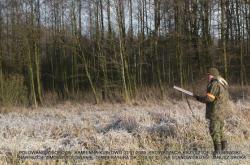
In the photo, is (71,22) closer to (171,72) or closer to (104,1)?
(104,1)

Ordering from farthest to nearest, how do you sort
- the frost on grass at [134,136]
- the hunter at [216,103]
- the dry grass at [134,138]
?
the frost on grass at [134,136], the hunter at [216,103], the dry grass at [134,138]

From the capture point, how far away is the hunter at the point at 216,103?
9.73 meters

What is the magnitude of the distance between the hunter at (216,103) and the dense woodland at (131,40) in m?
20.3

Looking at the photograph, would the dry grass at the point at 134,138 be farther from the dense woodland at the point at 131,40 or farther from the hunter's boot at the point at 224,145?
the dense woodland at the point at 131,40

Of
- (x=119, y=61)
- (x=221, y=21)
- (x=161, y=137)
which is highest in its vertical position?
(x=221, y=21)

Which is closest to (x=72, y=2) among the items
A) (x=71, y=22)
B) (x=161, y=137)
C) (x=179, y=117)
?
(x=71, y=22)

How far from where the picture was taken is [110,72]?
38.6m

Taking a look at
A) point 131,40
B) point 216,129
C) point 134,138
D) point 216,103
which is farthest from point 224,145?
point 131,40

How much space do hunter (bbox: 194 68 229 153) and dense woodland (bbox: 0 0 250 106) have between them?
66.6 ft

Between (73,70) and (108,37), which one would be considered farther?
(73,70)

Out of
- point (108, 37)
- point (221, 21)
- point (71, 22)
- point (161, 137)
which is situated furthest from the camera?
point (71, 22)

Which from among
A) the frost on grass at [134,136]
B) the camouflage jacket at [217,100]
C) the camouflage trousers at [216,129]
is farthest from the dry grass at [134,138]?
the camouflage jacket at [217,100]

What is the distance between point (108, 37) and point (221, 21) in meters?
8.47

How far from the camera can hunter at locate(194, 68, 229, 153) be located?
9734mm
